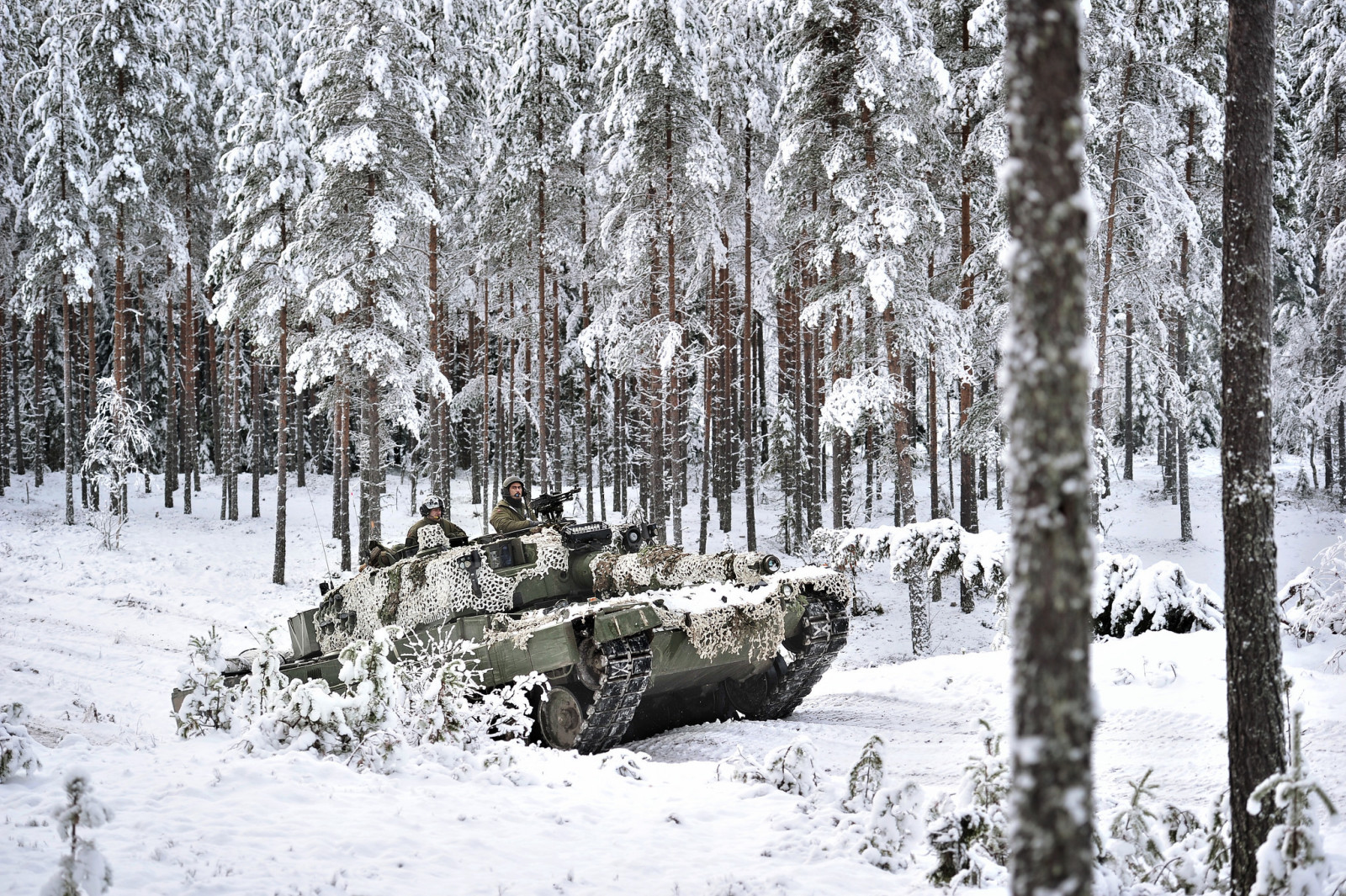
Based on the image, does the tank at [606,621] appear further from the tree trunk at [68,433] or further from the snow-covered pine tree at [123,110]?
the tree trunk at [68,433]

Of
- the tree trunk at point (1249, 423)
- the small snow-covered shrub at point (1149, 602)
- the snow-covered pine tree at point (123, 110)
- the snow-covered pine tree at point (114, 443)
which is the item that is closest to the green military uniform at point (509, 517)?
the small snow-covered shrub at point (1149, 602)

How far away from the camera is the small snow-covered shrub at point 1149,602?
33.1 ft

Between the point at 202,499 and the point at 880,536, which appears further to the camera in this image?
the point at 202,499

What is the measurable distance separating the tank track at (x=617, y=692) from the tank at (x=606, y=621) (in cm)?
1

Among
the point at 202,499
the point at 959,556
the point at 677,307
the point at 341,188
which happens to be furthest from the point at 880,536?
the point at 202,499

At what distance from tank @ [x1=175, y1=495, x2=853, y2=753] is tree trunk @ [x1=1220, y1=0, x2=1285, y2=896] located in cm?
498

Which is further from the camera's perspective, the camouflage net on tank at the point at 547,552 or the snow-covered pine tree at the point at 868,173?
the snow-covered pine tree at the point at 868,173

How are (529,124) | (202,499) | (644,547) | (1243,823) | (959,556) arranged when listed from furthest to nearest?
(202,499), (529,124), (959,556), (644,547), (1243,823)

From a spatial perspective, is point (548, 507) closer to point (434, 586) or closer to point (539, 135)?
point (434, 586)

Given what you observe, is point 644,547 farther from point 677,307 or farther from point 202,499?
point 202,499

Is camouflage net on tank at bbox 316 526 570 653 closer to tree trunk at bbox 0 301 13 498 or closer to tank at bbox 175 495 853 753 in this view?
tank at bbox 175 495 853 753

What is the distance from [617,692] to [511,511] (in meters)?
3.55

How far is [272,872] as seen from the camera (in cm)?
487

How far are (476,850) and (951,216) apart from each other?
16202 millimetres
